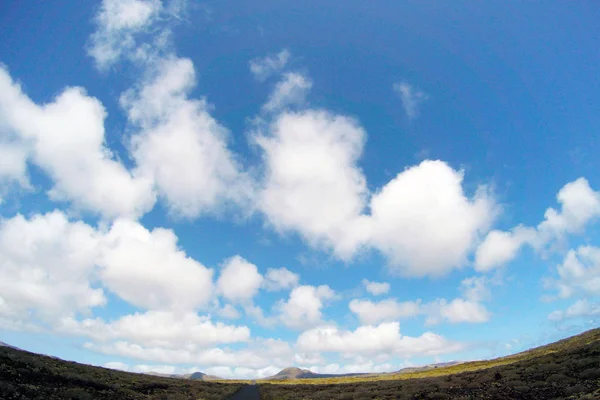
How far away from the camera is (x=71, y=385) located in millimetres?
29422

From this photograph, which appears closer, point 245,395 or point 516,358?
point 245,395

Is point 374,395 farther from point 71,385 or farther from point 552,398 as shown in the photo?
point 71,385

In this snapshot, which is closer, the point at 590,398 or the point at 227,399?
the point at 590,398

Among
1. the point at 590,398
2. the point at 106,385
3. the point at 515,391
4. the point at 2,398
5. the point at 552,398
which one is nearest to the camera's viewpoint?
the point at 2,398

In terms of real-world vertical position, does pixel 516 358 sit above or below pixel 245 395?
above

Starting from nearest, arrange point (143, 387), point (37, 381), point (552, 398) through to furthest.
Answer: point (552, 398)
point (37, 381)
point (143, 387)

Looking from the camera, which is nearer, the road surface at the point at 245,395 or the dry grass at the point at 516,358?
the road surface at the point at 245,395

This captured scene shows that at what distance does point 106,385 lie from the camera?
1344 inches

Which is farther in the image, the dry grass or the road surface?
the dry grass

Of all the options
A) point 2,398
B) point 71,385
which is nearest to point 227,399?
point 71,385

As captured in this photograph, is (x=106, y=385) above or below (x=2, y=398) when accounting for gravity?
below

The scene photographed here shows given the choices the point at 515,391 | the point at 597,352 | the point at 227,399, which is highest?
the point at 597,352

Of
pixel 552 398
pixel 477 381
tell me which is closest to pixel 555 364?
pixel 477 381

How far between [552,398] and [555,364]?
672 inches
